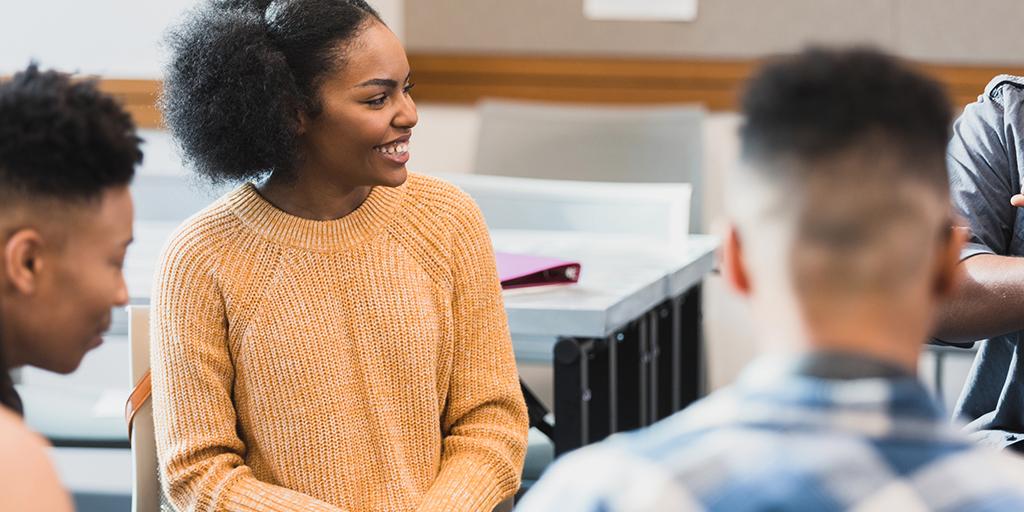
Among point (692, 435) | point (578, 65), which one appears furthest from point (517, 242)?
point (692, 435)

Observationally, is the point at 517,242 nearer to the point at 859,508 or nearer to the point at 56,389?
the point at 56,389

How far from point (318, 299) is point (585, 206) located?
1.22 metres

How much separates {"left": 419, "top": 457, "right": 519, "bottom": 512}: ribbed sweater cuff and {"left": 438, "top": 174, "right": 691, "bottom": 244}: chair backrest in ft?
3.43

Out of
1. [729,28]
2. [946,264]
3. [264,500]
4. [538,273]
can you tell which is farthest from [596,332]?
[729,28]

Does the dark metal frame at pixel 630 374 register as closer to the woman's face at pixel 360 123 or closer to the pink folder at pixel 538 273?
the pink folder at pixel 538 273

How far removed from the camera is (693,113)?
3.52m

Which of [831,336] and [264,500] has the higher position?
[831,336]

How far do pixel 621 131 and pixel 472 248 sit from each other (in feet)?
6.65

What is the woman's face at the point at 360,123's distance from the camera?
153cm

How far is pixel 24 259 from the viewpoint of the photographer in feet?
3.16

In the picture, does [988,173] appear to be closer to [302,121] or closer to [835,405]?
[302,121]

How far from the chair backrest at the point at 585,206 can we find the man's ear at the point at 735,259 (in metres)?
1.68

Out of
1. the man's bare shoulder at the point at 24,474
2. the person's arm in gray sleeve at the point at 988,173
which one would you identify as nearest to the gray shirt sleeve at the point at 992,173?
the person's arm in gray sleeve at the point at 988,173

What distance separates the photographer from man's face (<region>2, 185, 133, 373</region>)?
97 centimetres
